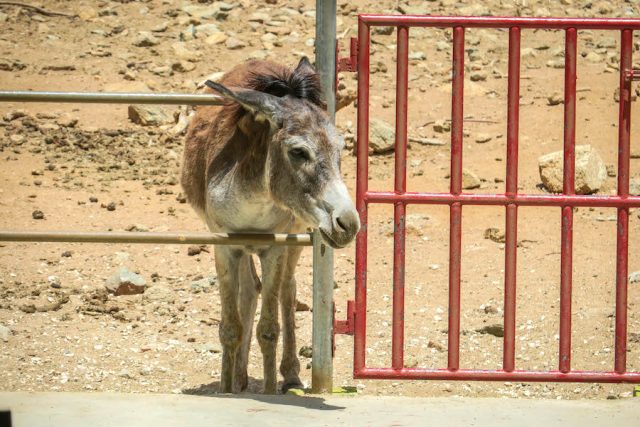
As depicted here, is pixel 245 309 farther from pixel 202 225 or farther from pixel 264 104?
pixel 202 225

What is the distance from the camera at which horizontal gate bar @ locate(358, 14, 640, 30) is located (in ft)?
17.5

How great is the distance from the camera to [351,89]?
13266 mm

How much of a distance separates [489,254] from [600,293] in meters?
1.22

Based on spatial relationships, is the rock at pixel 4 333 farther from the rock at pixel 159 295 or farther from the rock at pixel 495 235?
the rock at pixel 495 235

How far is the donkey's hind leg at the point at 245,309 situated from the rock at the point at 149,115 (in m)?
5.81

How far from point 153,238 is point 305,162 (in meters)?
0.79

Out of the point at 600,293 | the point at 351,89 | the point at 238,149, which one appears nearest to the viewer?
the point at 238,149

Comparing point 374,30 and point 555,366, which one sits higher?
point 374,30

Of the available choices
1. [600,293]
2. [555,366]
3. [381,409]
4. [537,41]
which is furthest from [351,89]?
[381,409]

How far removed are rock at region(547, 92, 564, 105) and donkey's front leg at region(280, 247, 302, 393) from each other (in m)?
6.90

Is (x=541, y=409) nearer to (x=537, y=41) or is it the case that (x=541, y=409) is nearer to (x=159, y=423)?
(x=159, y=423)

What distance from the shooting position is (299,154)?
5309 millimetres

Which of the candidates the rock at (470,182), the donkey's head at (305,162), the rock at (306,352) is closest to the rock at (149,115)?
the rock at (470,182)

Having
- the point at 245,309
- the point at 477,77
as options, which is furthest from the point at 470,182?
the point at 245,309
